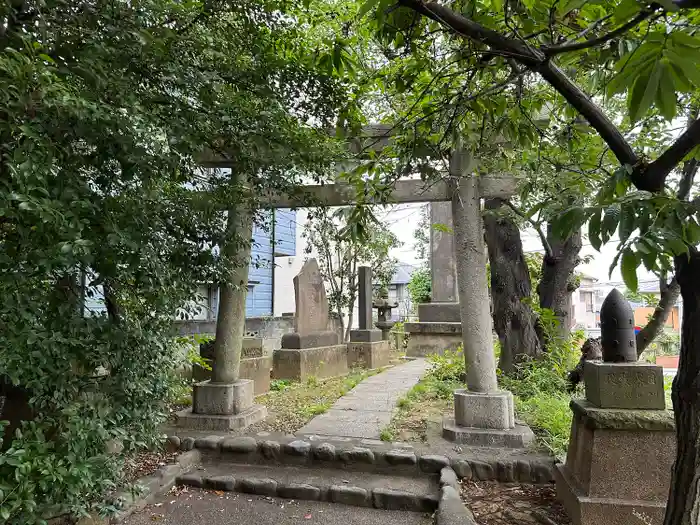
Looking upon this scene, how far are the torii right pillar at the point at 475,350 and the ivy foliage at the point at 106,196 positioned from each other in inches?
73.4

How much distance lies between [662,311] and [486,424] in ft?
8.35

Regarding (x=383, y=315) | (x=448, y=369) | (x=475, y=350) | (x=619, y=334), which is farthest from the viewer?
(x=383, y=315)

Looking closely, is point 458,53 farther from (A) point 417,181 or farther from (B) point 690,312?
(A) point 417,181

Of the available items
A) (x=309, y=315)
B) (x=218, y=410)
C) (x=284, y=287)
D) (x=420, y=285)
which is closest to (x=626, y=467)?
(x=218, y=410)

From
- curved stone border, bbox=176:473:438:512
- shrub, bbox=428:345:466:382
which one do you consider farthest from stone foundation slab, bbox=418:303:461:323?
curved stone border, bbox=176:473:438:512

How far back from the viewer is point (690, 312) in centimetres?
162

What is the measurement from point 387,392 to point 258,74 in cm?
462

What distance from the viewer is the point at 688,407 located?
159cm

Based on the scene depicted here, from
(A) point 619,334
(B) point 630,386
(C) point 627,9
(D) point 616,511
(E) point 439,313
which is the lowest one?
(D) point 616,511

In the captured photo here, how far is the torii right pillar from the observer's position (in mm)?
3861

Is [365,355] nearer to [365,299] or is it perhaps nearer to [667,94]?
[365,299]

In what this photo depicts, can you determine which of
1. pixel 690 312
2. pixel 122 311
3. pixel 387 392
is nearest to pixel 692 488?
pixel 690 312

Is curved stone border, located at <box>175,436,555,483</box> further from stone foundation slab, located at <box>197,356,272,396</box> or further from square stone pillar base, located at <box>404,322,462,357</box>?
square stone pillar base, located at <box>404,322,462,357</box>

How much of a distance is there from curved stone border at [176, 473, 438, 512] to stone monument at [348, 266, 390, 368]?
5.76 metres
